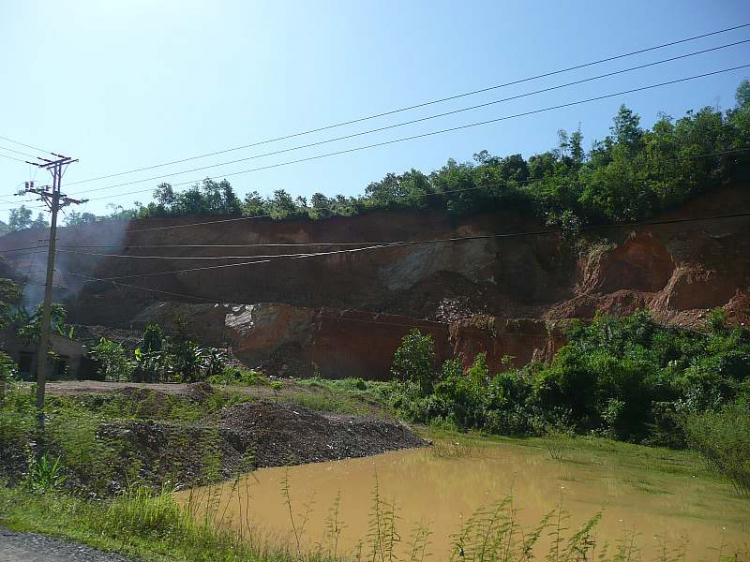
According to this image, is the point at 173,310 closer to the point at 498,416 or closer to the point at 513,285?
the point at 513,285

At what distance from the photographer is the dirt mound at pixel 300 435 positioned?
55.9ft

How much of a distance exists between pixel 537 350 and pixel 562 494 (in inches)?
864

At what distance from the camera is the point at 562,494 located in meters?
14.2

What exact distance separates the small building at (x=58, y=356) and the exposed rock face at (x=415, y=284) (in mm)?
10574

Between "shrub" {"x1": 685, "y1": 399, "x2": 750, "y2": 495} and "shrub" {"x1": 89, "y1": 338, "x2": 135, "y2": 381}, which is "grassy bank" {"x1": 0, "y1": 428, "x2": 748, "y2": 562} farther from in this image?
"shrub" {"x1": 89, "y1": 338, "x2": 135, "y2": 381}

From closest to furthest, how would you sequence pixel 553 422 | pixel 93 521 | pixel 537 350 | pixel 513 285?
pixel 93 521
pixel 553 422
pixel 537 350
pixel 513 285

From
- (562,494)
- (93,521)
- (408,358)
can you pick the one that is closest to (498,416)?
(408,358)

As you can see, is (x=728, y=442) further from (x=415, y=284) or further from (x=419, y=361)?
(x=415, y=284)

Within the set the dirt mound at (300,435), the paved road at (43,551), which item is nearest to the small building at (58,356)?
the dirt mound at (300,435)

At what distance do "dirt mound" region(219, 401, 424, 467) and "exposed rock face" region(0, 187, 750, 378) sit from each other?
16574 millimetres

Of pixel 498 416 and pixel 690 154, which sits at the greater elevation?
pixel 690 154

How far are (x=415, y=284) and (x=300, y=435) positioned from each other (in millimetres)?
28086

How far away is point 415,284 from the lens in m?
45.8

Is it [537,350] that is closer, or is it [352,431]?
[352,431]
